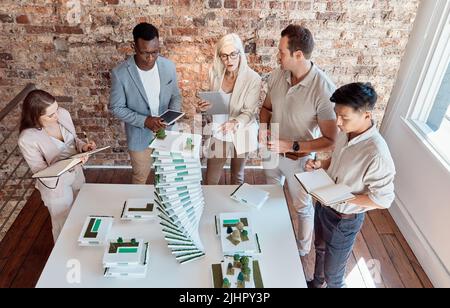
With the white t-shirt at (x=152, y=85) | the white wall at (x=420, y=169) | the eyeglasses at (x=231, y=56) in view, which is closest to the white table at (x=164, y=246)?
the white t-shirt at (x=152, y=85)

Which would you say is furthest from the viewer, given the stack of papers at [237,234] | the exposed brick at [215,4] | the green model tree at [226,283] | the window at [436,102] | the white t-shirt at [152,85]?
the exposed brick at [215,4]

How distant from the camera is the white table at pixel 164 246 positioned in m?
1.81

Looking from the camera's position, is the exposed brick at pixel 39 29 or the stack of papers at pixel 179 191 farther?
the exposed brick at pixel 39 29

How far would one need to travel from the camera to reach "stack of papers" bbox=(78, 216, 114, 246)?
6.43 feet

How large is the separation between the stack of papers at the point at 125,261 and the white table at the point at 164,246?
0.03 m

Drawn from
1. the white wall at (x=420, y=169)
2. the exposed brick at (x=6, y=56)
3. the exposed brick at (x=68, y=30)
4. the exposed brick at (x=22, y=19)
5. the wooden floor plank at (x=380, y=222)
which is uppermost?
the exposed brick at (x=22, y=19)

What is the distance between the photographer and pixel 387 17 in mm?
3092

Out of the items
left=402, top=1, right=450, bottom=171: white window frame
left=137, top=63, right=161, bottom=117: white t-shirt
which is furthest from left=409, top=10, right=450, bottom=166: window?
left=137, top=63, right=161, bottom=117: white t-shirt

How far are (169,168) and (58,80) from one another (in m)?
2.08

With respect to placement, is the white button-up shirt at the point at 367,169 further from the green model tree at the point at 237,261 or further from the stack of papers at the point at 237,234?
the green model tree at the point at 237,261

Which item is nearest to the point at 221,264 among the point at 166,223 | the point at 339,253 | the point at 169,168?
the point at 166,223

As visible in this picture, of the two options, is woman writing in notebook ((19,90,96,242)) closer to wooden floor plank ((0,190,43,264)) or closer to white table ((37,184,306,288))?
white table ((37,184,306,288))

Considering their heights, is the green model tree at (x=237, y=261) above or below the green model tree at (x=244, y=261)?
below
